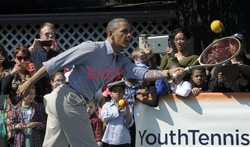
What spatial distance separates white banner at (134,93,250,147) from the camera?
28.0ft

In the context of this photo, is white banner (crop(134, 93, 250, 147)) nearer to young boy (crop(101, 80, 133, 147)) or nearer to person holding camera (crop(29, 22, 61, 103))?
young boy (crop(101, 80, 133, 147))

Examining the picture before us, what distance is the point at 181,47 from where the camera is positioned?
9.38 meters

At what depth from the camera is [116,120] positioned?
9180 millimetres

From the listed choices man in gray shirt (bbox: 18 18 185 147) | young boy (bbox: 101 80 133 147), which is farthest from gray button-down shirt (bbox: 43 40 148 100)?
young boy (bbox: 101 80 133 147)

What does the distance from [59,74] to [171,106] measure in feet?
5.80

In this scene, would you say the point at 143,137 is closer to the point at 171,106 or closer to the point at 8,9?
the point at 171,106

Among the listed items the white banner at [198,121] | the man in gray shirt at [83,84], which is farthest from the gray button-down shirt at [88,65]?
the white banner at [198,121]

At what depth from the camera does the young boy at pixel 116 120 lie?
29.8 ft

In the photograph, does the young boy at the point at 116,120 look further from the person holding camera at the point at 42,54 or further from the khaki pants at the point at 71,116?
the khaki pants at the point at 71,116

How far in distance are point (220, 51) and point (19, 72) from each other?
297 centimetres

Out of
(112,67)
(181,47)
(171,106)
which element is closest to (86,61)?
(112,67)

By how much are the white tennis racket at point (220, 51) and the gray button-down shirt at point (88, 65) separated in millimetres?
776

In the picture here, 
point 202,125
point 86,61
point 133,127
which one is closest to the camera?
point 86,61

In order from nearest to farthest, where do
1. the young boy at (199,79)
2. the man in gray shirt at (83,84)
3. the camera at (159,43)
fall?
the man in gray shirt at (83,84), the young boy at (199,79), the camera at (159,43)
